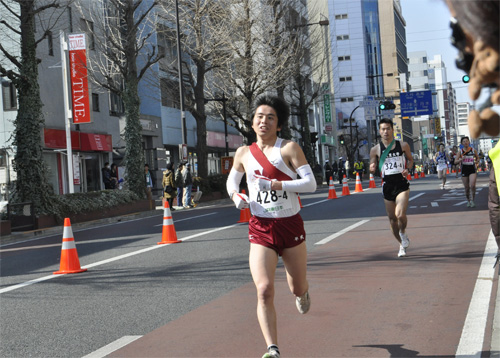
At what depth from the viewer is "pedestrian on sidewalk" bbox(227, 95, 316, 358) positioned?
4977 mm

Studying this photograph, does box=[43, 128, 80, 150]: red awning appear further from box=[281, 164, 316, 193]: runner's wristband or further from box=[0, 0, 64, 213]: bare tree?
box=[281, 164, 316, 193]: runner's wristband

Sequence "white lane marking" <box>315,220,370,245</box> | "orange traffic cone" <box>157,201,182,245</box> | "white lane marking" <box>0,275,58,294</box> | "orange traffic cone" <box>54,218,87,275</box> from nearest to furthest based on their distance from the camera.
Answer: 1. "white lane marking" <box>0,275,58,294</box>
2. "orange traffic cone" <box>54,218,87,275</box>
3. "white lane marking" <box>315,220,370,245</box>
4. "orange traffic cone" <box>157,201,182,245</box>

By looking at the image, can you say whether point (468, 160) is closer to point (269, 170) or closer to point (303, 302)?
point (303, 302)

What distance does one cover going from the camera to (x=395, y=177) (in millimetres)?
10266

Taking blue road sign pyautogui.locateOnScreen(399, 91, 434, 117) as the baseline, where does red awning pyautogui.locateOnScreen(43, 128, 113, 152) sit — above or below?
below

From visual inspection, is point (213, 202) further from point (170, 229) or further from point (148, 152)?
point (170, 229)

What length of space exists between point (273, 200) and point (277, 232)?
0.23 meters

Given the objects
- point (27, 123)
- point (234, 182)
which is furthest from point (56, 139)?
point (234, 182)

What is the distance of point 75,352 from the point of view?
5.82 metres

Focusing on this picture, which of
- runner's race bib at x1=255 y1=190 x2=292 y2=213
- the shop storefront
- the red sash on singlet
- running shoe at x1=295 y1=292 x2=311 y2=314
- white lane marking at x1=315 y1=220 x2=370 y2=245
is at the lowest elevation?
white lane marking at x1=315 y1=220 x2=370 y2=245

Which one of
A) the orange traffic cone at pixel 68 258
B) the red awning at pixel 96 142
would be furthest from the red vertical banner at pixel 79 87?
the orange traffic cone at pixel 68 258

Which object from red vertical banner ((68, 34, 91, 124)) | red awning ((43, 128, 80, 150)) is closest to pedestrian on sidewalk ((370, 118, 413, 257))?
red vertical banner ((68, 34, 91, 124))

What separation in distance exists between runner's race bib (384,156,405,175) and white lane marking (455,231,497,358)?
1.81 metres

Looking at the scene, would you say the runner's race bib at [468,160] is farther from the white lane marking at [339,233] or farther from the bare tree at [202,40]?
the bare tree at [202,40]
